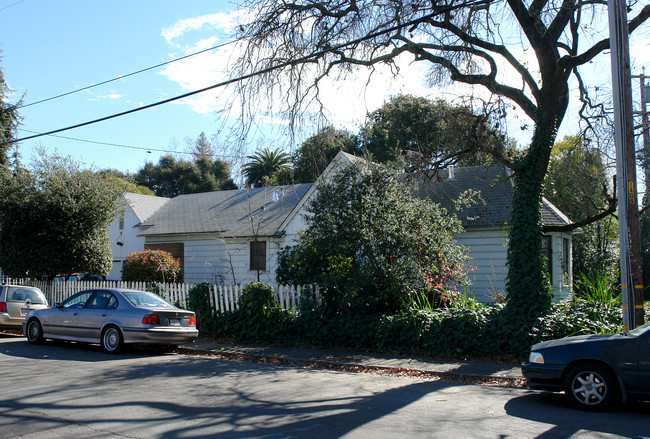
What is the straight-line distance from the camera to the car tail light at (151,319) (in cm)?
1174

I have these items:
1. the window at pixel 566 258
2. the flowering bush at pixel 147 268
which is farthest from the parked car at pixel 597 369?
the flowering bush at pixel 147 268

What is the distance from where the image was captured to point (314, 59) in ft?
46.3

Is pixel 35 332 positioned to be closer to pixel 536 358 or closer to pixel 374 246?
pixel 374 246

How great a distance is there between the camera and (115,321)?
39.1ft

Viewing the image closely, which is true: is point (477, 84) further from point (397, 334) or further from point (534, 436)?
point (534, 436)

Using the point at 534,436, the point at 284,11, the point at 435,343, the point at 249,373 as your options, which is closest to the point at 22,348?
the point at 249,373

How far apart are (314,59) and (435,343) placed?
7.78 m

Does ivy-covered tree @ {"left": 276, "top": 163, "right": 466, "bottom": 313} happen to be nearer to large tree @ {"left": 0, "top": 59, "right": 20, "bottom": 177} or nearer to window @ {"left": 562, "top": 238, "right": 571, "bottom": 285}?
window @ {"left": 562, "top": 238, "right": 571, "bottom": 285}

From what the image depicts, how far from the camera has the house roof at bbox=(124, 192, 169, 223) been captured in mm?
31328

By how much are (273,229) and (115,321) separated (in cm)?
1088

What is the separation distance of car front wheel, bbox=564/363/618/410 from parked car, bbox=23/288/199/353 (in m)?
8.25

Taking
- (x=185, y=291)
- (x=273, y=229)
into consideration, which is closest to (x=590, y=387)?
(x=185, y=291)

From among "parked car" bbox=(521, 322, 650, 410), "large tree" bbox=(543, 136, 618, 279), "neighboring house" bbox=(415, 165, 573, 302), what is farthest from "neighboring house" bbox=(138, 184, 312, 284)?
"parked car" bbox=(521, 322, 650, 410)

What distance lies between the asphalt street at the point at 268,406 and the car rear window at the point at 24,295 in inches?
229
